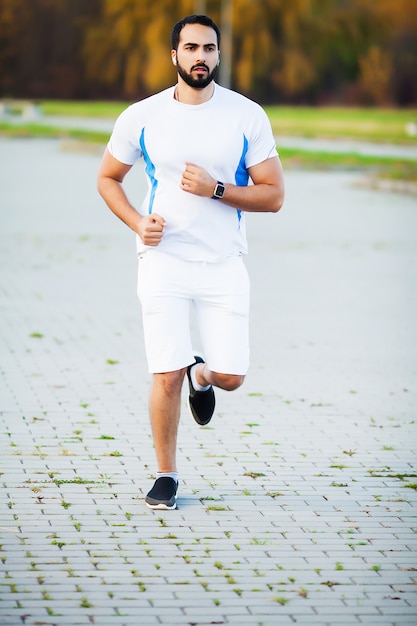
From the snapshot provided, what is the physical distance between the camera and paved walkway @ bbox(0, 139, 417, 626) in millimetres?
4500

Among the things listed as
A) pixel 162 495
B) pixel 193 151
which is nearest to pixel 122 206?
pixel 193 151

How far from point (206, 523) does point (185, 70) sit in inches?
76.0

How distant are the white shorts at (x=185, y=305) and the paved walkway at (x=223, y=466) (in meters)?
0.70

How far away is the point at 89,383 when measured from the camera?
816 centimetres

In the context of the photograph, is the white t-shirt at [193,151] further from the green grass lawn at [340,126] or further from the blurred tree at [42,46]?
the blurred tree at [42,46]

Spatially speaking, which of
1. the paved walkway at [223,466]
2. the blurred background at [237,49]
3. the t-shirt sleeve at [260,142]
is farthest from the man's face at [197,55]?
the blurred background at [237,49]

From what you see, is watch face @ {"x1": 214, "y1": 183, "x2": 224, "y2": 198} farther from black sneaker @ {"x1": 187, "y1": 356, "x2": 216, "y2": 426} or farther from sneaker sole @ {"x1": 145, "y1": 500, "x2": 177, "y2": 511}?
sneaker sole @ {"x1": 145, "y1": 500, "x2": 177, "y2": 511}

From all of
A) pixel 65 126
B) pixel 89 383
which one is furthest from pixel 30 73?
pixel 89 383

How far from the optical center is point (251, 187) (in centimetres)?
539

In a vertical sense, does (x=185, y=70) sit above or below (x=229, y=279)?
above

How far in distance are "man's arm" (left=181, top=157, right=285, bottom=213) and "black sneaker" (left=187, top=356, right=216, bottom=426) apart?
0.99 meters

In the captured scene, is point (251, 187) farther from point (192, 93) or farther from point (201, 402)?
point (201, 402)

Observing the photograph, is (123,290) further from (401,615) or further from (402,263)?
(401,615)

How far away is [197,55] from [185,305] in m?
1.08
